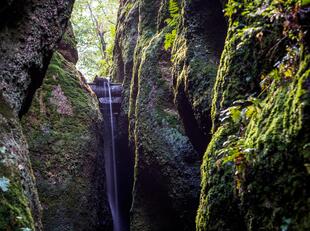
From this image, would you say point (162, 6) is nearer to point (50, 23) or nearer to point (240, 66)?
point (50, 23)

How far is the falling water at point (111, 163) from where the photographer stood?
416 inches

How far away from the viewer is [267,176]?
3.02 metres

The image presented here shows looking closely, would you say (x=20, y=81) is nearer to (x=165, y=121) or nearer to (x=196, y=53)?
(x=196, y=53)

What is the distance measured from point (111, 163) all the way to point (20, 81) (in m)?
6.95

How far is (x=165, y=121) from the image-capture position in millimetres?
8203

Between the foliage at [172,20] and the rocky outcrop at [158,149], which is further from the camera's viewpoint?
the rocky outcrop at [158,149]

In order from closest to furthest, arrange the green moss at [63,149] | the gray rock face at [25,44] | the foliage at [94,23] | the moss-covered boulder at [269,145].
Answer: the moss-covered boulder at [269,145] → the gray rock face at [25,44] → the green moss at [63,149] → the foliage at [94,23]

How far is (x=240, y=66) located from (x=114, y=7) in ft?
66.2

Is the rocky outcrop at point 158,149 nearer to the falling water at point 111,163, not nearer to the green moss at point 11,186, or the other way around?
the falling water at point 111,163

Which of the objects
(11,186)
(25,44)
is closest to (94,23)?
(25,44)

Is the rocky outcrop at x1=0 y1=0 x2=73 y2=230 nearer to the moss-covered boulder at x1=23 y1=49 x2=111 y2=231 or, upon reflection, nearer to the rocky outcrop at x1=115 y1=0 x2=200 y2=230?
the moss-covered boulder at x1=23 y1=49 x2=111 y2=231

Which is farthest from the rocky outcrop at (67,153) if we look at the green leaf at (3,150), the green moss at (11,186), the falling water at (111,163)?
the green leaf at (3,150)

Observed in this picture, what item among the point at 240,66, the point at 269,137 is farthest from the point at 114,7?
the point at 269,137

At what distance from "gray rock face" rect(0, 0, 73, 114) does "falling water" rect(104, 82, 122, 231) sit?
611 cm
